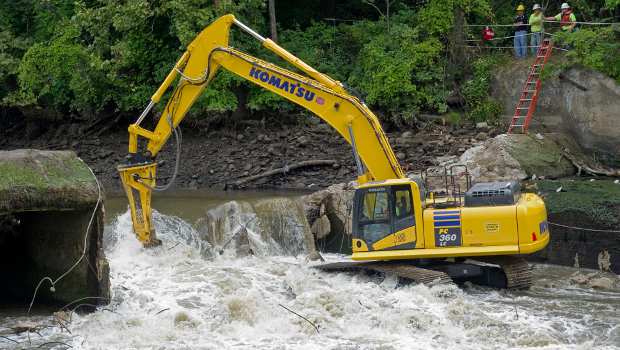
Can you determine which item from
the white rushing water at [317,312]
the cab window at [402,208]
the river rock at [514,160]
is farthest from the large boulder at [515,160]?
the cab window at [402,208]

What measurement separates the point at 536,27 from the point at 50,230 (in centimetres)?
1653

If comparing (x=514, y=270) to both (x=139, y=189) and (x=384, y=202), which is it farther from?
(x=139, y=189)

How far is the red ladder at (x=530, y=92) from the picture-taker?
78.9 ft

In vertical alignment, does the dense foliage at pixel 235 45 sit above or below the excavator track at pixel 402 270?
above

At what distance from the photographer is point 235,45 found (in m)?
28.6

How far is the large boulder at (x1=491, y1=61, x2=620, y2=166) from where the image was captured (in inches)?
933

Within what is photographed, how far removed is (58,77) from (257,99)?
7.04m

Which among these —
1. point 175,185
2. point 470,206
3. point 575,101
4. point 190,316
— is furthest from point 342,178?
point 190,316

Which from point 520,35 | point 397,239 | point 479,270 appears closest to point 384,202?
point 397,239

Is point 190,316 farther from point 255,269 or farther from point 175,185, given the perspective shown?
point 175,185

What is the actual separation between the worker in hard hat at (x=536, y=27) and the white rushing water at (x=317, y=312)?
10.8 m

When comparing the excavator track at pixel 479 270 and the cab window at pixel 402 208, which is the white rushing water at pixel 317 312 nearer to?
the excavator track at pixel 479 270

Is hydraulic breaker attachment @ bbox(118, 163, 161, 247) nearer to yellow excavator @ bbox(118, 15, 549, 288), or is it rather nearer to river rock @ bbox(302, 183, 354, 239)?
yellow excavator @ bbox(118, 15, 549, 288)

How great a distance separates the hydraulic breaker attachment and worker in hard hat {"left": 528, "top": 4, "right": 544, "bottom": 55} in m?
13.8
